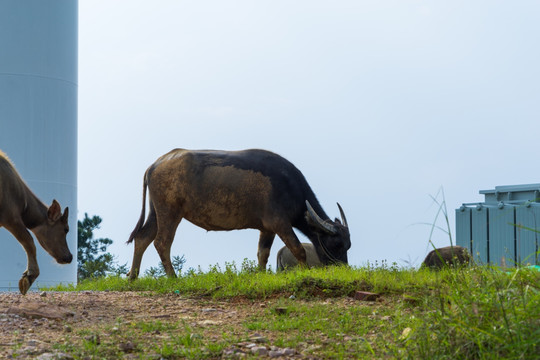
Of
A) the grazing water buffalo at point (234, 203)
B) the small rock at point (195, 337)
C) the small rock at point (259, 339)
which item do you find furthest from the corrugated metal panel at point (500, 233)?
the small rock at point (195, 337)

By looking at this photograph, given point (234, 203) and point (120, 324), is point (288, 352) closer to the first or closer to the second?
point (120, 324)

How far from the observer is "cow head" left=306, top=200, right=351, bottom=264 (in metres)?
10.9

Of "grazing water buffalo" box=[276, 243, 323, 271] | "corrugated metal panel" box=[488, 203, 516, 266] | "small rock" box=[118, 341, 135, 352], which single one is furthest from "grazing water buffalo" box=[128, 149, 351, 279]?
"corrugated metal panel" box=[488, 203, 516, 266]

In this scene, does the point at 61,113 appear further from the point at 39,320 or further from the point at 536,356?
the point at 536,356

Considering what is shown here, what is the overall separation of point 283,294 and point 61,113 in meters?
12.0

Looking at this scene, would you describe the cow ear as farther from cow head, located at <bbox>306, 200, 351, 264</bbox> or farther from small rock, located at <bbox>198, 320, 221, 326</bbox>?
small rock, located at <bbox>198, 320, 221, 326</bbox>

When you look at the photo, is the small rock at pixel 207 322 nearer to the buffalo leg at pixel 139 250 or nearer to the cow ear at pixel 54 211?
the cow ear at pixel 54 211

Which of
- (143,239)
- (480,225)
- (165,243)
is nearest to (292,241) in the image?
(165,243)

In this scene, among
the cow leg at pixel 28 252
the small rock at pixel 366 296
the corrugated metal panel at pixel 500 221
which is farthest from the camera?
the corrugated metal panel at pixel 500 221

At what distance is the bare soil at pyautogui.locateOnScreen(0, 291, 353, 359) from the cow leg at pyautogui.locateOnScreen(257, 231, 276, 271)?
2.62m

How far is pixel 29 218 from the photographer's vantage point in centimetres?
1000

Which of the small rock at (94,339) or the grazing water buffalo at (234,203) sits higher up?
the grazing water buffalo at (234,203)

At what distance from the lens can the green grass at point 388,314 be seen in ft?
14.5

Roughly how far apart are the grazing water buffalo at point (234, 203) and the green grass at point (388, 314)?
5.09ft
